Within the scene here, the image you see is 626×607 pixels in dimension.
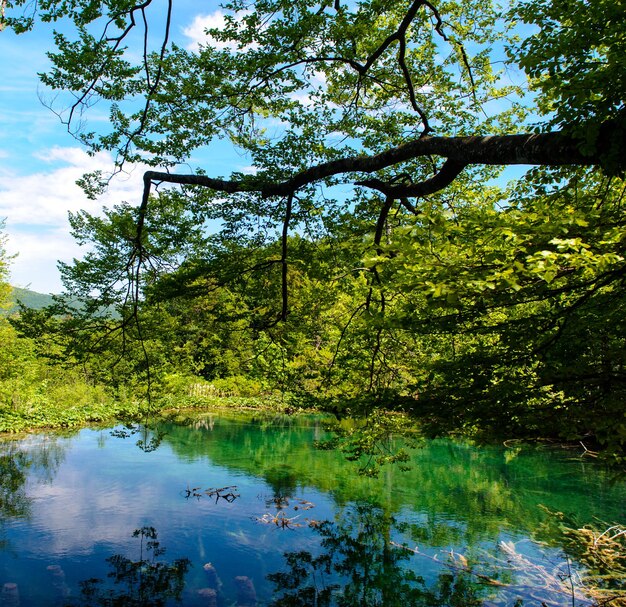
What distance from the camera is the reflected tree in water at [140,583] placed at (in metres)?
5.62

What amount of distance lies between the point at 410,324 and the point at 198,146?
13.8 ft

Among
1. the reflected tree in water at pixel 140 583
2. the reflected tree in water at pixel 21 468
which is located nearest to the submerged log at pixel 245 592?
the reflected tree in water at pixel 140 583

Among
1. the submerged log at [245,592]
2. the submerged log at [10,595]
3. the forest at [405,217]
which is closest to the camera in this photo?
the forest at [405,217]

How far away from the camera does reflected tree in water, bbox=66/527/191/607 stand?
5.62 meters

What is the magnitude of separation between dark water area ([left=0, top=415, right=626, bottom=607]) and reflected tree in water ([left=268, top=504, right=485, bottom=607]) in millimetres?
28

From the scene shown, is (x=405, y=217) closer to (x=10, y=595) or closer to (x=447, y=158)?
(x=447, y=158)

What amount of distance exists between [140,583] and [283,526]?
2.82 m

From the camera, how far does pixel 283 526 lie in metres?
8.30

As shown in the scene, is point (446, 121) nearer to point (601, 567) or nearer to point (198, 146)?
point (198, 146)

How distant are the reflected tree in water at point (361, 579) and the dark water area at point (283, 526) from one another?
0.03 m

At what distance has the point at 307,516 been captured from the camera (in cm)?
879

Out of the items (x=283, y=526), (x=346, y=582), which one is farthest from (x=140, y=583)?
(x=283, y=526)

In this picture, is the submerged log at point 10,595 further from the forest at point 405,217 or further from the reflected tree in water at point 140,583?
the forest at point 405,217

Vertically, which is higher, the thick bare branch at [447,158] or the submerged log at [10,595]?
the thick bare branch at [447,158]
